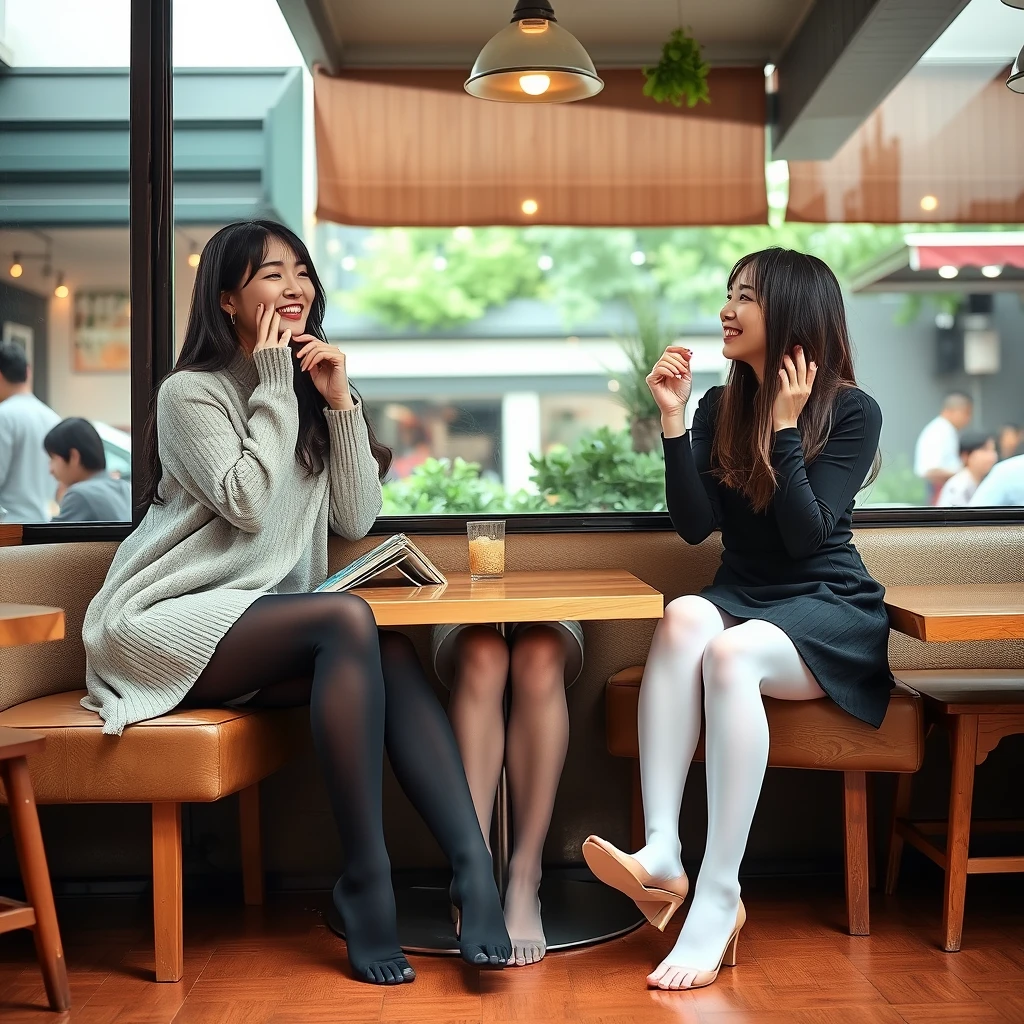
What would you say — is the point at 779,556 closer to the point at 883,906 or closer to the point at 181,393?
the point at 883,906

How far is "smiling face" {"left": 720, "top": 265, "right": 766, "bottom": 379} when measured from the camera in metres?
2.28

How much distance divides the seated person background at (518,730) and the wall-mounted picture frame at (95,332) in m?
1.43

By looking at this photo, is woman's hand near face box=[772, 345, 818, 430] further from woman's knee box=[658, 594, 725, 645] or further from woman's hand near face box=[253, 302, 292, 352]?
woman's hand near face box=[253, 302, 292, 352]

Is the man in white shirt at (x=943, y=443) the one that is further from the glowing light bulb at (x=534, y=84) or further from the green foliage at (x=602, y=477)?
the glowing light bulb at (x=534, y=84)

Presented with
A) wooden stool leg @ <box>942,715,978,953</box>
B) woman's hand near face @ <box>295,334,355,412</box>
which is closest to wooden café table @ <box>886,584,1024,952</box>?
wooden stool leg @ <box>942,715,978,953</box>

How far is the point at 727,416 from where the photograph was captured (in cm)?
234

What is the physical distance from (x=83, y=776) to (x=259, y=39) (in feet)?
9.04

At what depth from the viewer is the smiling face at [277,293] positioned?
7.43ft

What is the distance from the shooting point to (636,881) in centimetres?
190

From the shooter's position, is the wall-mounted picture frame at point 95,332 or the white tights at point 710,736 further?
the wall-mounted picture frame at point 95,332

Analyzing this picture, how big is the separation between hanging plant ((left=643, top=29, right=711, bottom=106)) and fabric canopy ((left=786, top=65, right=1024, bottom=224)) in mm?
477

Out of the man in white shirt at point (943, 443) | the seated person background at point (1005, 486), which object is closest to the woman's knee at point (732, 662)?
the seated person background at point (1005, 486)

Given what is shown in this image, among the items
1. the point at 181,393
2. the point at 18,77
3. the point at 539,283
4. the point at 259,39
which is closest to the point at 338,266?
the point at 539,283

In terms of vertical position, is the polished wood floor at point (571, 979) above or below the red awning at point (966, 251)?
below
